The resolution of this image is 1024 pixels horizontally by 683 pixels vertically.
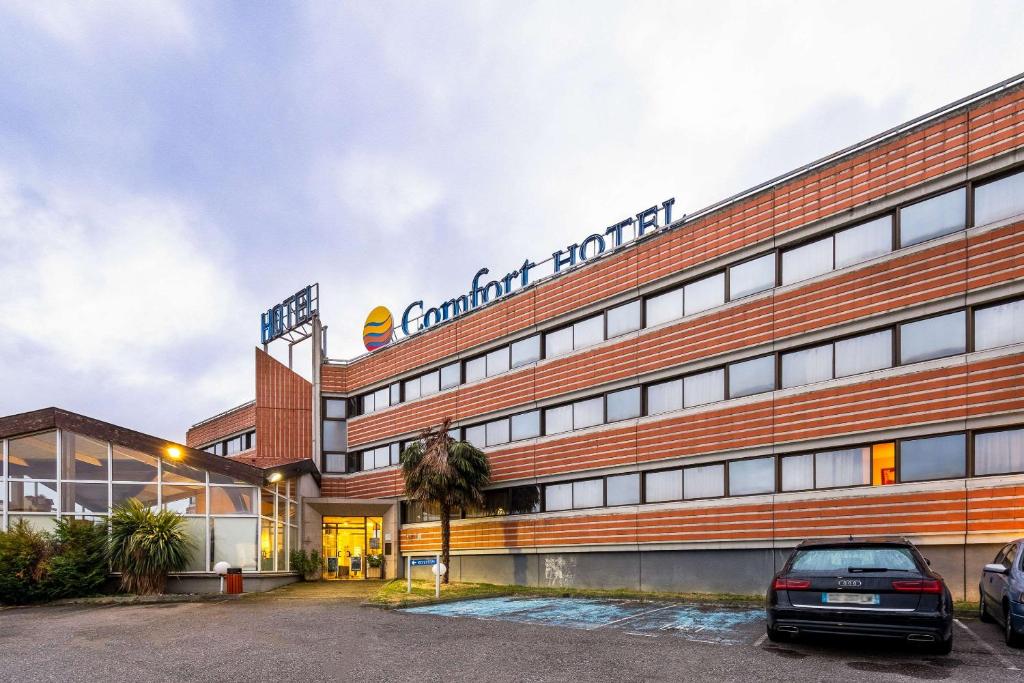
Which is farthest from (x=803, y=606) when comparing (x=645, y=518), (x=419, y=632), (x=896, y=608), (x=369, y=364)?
(x=369, y=364)

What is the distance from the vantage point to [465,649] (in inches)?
434

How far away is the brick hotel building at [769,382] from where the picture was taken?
15555mm

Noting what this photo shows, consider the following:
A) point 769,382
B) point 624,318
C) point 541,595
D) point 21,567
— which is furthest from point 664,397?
point 21,567

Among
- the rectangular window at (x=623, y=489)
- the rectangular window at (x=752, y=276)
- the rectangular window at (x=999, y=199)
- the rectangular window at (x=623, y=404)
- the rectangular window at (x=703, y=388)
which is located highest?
the rectangular window at (x=999, y=199)

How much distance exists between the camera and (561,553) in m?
24.3

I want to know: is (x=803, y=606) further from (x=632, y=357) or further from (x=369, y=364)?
(x=369, y=364)

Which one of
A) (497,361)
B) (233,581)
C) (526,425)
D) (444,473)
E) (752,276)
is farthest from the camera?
(497,361)

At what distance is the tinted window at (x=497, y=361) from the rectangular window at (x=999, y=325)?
48.5ft

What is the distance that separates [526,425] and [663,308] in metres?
6.55

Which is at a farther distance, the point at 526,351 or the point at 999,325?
the point at 526,351

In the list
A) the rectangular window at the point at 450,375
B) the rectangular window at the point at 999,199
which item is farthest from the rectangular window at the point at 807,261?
the rectangular window at the point at 450,375

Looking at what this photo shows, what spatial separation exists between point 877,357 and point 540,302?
11.2 metres

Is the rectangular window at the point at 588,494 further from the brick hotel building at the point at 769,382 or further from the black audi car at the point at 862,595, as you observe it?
the black audi car at the point at 862,595

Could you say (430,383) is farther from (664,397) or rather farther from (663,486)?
(663,486)
